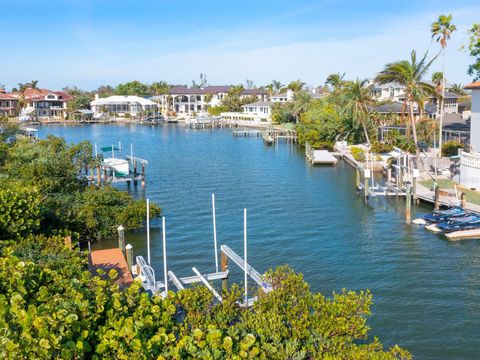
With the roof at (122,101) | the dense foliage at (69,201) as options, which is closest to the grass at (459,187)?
the dense foliage at (69,201)

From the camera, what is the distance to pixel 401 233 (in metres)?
31.0

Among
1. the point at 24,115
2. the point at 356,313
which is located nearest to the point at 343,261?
the point at 356,313

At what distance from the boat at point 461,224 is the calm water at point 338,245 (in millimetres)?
904

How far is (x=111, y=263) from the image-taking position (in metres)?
23.8

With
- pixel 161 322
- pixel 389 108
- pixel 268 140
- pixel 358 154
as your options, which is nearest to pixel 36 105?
pixel 268 140

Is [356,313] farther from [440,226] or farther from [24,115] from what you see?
[24,115]

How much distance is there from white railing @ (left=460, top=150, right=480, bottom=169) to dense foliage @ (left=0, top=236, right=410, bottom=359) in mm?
27280

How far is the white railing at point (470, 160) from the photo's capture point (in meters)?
36.0

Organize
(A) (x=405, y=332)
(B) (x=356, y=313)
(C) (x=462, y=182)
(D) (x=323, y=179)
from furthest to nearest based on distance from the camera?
1. (D) (x=323, y=179)
2. (C) (x=462, y=182)
3. (A) (x=405, y=332)
4. (B) (x=356, y=313)

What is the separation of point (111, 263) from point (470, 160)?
26.5 metres

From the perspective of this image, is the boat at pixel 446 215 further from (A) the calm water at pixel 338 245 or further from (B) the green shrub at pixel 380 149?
(B) the green shrub at pixel 380 149

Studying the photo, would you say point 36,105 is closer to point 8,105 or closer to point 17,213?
point 8,105

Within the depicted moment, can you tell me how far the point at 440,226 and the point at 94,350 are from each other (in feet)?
84.2

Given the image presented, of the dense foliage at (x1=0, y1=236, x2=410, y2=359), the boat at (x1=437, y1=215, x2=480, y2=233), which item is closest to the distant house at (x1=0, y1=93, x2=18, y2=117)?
the boat at (x1=437, y1=215, x2=480, y2=233)
